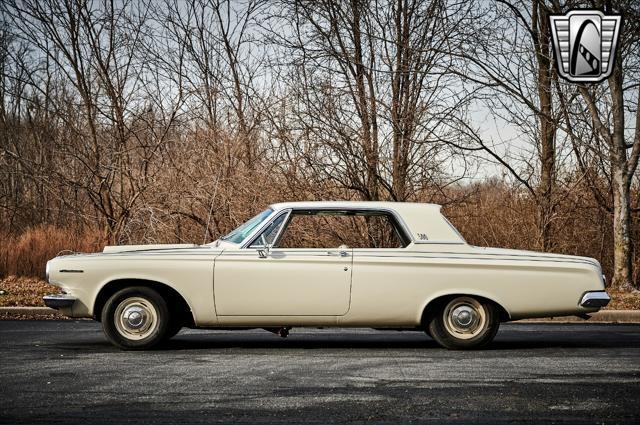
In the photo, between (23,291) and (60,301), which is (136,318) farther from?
(23,291)

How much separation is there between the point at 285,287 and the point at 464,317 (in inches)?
72.7

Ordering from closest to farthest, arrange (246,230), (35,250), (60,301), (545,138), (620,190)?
(60,301)
(246,230)
(620,190)
(545,138)
(35,250)

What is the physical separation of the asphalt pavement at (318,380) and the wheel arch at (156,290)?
1.29ft

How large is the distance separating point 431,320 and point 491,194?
9999 mm

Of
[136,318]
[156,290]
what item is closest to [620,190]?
[156,290]

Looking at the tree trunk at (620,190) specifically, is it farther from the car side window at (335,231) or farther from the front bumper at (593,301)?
the front bumper at (593,301)

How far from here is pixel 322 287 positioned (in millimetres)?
8992

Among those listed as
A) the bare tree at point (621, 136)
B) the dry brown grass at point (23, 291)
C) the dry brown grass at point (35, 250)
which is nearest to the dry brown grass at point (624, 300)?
the bare tree at point (621, 136)

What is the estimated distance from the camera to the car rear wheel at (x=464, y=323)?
9133mm

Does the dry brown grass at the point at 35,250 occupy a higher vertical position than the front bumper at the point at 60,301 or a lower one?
higher

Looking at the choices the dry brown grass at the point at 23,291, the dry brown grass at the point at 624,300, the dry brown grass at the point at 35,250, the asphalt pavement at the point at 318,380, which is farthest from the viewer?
the dry brown grass at the point at 35,250

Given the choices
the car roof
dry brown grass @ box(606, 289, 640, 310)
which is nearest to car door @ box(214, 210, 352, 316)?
the car roof

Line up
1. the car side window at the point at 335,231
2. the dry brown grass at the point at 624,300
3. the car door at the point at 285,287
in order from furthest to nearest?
the car side window at the point at 335,231
the dry brown grass at the point at 624,300
the car door at the point at 285,287

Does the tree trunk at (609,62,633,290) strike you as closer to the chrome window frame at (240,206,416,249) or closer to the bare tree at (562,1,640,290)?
the bare tree at (562,1,640,290)
